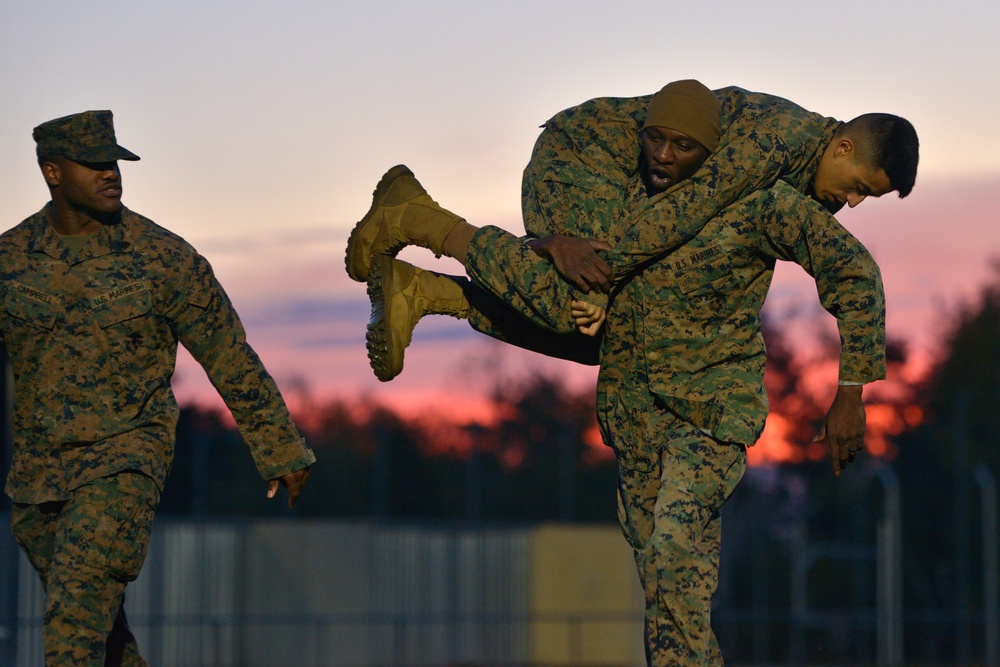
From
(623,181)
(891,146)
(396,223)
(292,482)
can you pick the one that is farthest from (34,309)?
(891,146)

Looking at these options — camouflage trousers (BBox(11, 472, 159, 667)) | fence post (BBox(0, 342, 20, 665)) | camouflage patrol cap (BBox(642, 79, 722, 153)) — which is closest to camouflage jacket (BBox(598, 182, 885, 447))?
camouflage patrol cap (BBox(642, 79, 722, 153))

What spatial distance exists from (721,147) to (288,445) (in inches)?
89.3

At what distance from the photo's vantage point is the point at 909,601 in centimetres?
4250

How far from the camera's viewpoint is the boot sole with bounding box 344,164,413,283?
23.5ft

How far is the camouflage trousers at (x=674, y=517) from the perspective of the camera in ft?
19.9

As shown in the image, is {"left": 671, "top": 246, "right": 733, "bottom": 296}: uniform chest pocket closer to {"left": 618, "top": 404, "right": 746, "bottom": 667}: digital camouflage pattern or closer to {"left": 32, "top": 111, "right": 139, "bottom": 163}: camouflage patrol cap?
{"left": 618, "top": 404, "right": 746, "bottom": 667}: digital camouflage pattern

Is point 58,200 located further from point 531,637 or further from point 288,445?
point 531,637

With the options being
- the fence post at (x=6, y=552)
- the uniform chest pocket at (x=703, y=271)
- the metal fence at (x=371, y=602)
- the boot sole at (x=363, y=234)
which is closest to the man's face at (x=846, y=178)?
the uniform chest pocket at (x=703, y=271)

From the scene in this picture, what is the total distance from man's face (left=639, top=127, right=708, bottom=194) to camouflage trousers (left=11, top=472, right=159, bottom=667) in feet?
7.91

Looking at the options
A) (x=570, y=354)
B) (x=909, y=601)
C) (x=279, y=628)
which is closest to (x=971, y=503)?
(x=909, y=601)

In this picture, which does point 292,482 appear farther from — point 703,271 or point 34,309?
point 703,271

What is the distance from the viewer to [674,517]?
619cm

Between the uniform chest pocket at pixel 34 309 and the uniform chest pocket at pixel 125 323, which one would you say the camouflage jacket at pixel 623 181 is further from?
the uniform chest pocket at pixel 34 309

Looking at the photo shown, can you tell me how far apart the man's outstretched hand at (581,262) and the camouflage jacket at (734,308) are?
249 millimetres
